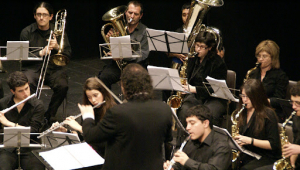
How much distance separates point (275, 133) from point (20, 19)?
653 centimetres

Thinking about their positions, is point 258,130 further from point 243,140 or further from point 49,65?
point 49,65

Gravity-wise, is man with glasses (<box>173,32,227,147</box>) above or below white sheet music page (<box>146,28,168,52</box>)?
below

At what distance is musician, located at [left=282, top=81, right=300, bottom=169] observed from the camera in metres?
3.30

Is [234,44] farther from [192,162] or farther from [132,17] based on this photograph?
[192,162]

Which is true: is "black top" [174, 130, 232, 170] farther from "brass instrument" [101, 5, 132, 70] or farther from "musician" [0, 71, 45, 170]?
"brass instrument" [101, 5, 132, 70]

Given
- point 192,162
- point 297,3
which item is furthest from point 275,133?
point 297,3

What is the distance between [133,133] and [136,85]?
1.01 ft

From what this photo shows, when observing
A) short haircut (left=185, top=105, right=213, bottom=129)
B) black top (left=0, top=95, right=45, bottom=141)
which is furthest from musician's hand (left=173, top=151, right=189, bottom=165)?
black top (left=0, top=95, right=45, bottom=141)

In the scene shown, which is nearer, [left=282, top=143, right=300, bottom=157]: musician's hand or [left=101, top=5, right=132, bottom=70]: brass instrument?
[left=282, top=143, right=300, bottom=157]: musician's hand

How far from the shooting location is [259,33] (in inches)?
226

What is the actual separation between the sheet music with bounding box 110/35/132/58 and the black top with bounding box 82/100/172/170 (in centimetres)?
186

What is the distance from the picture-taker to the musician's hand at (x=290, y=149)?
329 centimetres

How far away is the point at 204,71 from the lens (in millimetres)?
4637

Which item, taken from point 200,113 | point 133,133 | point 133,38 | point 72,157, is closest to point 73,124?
point 72,157
